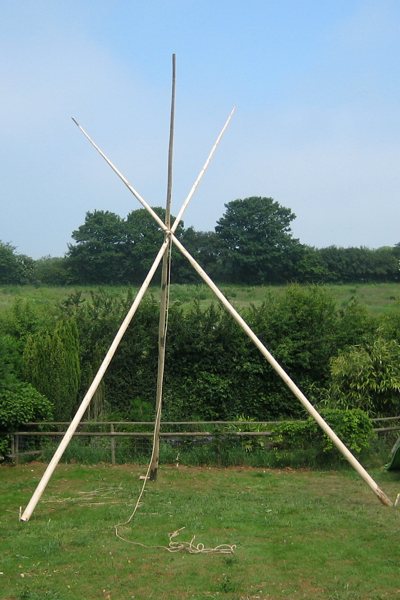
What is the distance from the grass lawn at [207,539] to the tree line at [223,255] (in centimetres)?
1878

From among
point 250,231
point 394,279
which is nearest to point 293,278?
point 250,231

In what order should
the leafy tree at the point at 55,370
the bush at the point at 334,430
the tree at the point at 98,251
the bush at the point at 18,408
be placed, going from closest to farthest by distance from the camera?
1. the bush at the point at 334,430
2. the bush at the point at 18,408
3. the leafy tree at the point at 55,370
4. the tree at the point at 98,251

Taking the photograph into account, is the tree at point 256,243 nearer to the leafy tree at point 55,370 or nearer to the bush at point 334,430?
the leafy tree at point 55,370

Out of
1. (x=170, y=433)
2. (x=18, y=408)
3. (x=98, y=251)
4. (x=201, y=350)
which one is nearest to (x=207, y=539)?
(x=170, y=433)

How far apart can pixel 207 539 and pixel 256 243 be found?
25078 millimetres

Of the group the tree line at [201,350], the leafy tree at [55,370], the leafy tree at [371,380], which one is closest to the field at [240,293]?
the tree line at [201,350]

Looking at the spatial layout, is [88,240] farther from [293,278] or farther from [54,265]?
[293,278]

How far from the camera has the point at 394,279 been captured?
113 ft

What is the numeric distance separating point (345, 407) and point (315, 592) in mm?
8507

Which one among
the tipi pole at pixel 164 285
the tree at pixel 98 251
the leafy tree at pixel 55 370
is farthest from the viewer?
the tree at pixel 98 251

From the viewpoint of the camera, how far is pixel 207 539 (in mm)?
7711

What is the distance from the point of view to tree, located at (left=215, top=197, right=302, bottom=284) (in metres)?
31.8

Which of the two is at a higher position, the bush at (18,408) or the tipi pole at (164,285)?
the tipi pole at (164,285)

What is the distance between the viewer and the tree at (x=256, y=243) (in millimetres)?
31797
